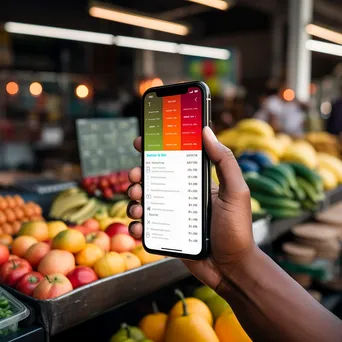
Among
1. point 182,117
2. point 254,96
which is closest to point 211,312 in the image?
point 182,117

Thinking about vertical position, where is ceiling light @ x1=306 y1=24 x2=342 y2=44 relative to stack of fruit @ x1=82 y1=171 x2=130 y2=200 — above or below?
above

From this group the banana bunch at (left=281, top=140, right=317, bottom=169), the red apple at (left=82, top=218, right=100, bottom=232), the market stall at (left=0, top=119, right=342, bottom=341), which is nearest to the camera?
the market stall at (left=0, top=119, right=342, bottom=341)

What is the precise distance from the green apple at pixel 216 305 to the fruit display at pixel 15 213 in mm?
1111

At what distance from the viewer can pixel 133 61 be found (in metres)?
14.2

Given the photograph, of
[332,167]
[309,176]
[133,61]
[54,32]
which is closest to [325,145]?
[332,167]

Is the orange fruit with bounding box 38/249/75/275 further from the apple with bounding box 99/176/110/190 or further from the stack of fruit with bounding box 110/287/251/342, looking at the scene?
the apple with bounding box 99/176/110/190

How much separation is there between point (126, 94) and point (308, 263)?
921cm

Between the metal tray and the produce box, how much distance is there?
0.05 metres

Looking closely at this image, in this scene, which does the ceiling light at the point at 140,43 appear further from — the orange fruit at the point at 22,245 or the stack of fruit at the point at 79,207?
the orange fruit at the point at 22,245

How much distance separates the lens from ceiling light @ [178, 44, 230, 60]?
1045 centimetres

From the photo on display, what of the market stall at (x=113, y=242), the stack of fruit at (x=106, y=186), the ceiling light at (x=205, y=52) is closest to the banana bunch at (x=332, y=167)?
the market stall at (x=113, y=242)

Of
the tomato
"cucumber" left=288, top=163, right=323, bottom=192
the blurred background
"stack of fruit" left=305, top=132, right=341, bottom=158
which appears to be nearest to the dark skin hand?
the tomato

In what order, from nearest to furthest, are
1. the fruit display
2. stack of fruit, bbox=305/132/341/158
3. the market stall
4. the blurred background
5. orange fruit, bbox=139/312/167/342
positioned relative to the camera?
the market stall
orange fruit, bbox=139/312/167/342
the fruit display
stack of fruit, bbox=305/132/341/158
the blurred background

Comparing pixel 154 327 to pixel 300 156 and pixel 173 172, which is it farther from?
pixel 300 156
